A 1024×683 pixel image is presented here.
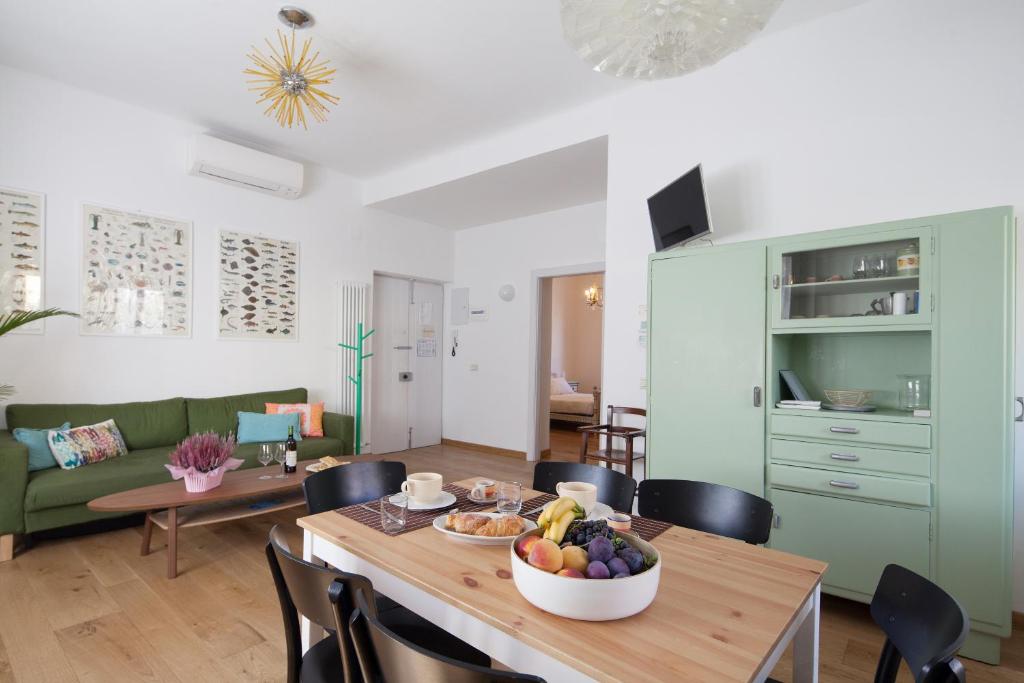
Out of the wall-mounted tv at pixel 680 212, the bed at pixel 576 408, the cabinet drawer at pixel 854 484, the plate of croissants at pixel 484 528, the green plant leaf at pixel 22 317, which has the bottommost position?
the bed at pixel 576 408

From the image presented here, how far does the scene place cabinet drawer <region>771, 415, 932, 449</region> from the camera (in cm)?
218

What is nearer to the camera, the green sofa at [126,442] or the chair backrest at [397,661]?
the chair backrest at [397,661]

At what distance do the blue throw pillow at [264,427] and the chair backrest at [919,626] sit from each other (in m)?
3.96

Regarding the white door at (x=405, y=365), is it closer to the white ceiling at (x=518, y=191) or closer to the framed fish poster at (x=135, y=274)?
the white ceiling at (x=518, y=191)

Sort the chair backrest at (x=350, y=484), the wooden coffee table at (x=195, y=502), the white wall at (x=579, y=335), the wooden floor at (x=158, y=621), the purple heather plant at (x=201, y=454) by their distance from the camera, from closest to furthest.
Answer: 1. the chair backrest at (x=350, y=484)
2. the wooden floor at (x=158, y=621)
3. the wooden coffee table at (x=195, y=502)
4. the purple heather plant at (x=201, y=454)
5. the white wall at (x=579, y=335)

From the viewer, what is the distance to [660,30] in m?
1.41

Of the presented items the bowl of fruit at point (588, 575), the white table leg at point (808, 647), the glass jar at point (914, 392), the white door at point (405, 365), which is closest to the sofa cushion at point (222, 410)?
the white door at point (405, 365)

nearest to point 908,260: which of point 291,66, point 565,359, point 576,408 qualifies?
point 291,66

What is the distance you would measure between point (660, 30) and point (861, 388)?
2169 mm

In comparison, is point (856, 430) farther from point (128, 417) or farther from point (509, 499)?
point (128, 417)

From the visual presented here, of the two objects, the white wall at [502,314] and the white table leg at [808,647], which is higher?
the white wall at [502,314]

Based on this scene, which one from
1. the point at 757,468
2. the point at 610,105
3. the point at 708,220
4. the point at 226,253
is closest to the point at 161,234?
the point at 226,253

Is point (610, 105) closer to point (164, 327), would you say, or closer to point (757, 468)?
point (757, 468)

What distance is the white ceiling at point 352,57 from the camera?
276cm
